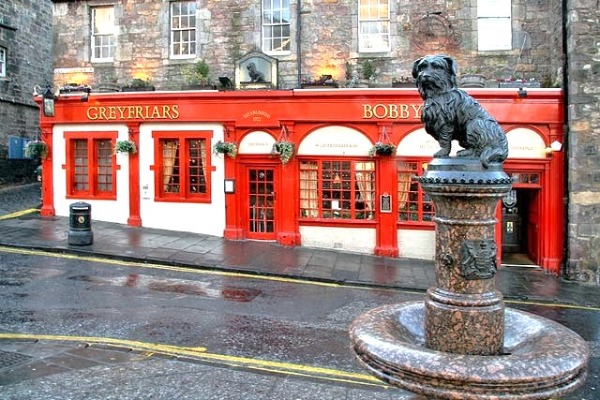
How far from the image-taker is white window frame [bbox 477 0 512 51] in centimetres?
1541

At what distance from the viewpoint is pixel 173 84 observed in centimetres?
1677

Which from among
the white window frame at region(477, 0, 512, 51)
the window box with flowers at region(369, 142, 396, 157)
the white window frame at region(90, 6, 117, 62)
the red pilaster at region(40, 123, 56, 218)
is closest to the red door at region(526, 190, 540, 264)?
the window box with flowers at region(369, 142, 396, 157)

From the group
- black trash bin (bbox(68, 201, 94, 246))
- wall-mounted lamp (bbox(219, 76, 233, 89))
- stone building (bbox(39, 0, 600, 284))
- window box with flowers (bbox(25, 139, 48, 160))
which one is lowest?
black trash bin (bbox(68, 201, 94, 246))

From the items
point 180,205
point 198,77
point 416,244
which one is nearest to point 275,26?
point 198,77

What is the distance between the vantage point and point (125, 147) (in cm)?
1590

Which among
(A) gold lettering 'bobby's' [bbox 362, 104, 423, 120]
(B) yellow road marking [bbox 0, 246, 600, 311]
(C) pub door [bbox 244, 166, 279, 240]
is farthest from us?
(C) pub door [bbox 244, 166, 279, 240]

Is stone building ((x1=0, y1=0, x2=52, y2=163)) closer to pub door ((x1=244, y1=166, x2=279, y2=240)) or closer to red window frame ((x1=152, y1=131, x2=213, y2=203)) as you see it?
red window frame ((x1=152, y1=131, x2=213, y2=203))

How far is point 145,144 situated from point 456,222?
554 inches

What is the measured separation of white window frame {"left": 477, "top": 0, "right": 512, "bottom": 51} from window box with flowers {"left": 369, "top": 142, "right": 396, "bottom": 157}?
4246 mm

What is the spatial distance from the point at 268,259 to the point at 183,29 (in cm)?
857

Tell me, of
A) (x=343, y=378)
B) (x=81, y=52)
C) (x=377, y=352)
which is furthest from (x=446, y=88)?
(x=81, y=52)

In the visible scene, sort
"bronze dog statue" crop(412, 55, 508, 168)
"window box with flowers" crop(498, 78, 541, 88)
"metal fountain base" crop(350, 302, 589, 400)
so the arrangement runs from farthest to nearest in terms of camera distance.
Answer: "window box with flowers" crop(498, 78, 541, 88) < "bronze dog statue" crop(412, 55, 508, 168) < "metal fountain base" crop(350, 302, 589, 400)

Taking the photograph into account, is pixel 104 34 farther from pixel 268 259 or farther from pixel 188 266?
pixel 268 259

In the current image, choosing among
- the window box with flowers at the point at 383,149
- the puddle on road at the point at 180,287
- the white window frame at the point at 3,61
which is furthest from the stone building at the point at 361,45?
the puddle on road at the point at 180,287
